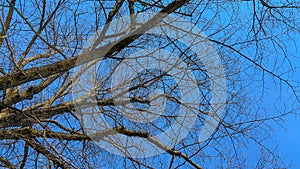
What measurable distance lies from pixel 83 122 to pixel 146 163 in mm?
789

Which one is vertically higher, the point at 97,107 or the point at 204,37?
the point at 204,37

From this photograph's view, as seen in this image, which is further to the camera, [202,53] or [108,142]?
[108,142]

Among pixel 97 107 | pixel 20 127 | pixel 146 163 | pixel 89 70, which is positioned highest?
pixel 89 70

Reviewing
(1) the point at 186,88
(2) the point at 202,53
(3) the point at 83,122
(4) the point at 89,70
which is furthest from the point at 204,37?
(3) the point at 83,122

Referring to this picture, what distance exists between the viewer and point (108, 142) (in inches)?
139

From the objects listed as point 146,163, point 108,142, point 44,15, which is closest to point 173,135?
point 146,163

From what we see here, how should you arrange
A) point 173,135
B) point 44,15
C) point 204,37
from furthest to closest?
point 173,135 < point 204,37 < point 44,15

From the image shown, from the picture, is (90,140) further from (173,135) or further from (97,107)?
(173,135)

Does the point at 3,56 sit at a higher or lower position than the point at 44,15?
lower

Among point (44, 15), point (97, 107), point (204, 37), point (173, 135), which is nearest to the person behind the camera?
point (44, 15)

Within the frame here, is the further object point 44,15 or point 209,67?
point 209,67

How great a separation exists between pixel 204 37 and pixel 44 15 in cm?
142

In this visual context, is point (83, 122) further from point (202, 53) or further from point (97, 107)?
point (202, 53)

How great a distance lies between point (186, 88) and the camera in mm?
3523
